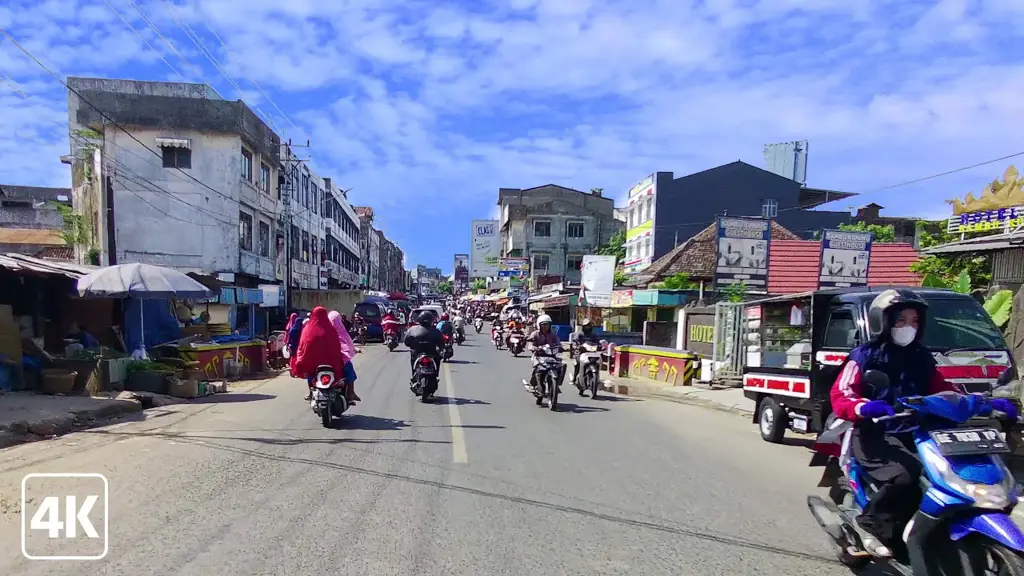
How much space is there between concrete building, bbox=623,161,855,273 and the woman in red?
102ft

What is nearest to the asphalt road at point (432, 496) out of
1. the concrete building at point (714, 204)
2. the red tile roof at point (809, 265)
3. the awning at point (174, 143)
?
the red tile roof at point (809, 265)

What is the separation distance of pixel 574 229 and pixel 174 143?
39.6m

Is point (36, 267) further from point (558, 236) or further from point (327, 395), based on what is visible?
point (558, 236)

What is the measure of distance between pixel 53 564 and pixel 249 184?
29.7 metres

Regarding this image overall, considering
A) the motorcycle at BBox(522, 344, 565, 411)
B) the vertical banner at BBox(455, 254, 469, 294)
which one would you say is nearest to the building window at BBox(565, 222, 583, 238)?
the vertical banner at BBox(455, 254, 469, 294)

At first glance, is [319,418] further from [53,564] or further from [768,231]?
[768,231]

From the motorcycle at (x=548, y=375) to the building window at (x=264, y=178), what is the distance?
86.6ft

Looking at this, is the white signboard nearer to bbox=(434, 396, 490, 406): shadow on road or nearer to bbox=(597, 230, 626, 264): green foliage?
bbox=(434, 396, 490, 406): shadow on road

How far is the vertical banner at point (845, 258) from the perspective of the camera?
17.8 meters

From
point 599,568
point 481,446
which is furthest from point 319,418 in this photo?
point 599,568

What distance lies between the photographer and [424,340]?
1126 cm

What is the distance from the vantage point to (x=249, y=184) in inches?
1217

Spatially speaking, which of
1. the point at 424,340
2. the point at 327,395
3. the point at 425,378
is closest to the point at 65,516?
the point at 327,395

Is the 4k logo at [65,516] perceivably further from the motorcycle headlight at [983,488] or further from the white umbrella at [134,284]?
the white umbrella at [134,284]
